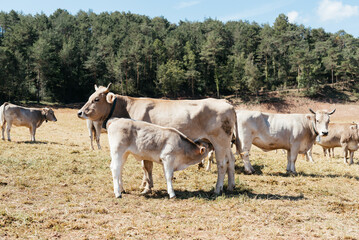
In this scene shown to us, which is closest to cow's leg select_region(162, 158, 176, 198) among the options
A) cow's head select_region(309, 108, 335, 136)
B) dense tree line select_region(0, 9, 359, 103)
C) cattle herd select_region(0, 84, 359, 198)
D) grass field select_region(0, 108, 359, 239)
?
cattle herd select_region(0, 84, 359, 198)

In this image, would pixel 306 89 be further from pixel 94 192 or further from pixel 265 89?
pixel 94 192

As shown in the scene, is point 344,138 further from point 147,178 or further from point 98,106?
point 98,106

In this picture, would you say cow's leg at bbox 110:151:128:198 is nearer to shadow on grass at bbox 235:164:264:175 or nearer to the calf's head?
the calf's head

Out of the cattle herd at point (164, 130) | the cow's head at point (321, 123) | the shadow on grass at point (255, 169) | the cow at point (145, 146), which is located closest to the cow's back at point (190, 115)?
the cattle herd at point (164, 130)

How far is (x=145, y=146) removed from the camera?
24.2 ft

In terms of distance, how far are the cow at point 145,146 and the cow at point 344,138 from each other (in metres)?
11.8

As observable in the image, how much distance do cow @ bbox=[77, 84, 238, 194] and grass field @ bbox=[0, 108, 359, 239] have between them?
1.06 m

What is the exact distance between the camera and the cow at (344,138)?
669 inches

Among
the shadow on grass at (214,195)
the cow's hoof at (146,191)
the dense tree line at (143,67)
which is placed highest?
the dense tree line at (143,67)

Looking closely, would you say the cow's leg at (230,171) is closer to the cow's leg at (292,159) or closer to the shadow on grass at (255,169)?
the shadow on grass at (255,169)

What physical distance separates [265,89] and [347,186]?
75665 millimetres

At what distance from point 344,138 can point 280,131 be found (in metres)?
7.90

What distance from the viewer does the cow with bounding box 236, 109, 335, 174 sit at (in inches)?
459

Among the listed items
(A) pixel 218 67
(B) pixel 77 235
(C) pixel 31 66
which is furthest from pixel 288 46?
(B) pixel 77 235
